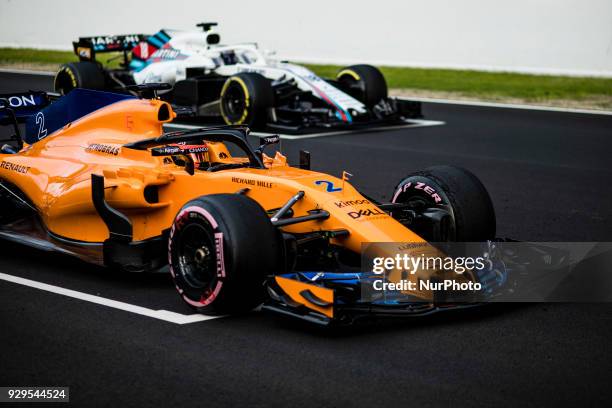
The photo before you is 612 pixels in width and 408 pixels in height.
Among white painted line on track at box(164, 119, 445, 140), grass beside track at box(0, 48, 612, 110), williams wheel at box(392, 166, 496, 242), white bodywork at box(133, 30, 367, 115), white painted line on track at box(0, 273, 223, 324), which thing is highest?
white bodywork at box(133, 30, 367, 115)

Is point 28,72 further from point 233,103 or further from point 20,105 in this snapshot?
point 20,105

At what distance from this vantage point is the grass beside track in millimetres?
18922

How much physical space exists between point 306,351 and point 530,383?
49.1 inches

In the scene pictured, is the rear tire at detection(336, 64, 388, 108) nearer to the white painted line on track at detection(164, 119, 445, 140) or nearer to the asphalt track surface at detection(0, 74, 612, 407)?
the white painted line on track at detection(164, 119, 445, 140)

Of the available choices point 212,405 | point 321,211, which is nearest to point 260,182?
point 321,211

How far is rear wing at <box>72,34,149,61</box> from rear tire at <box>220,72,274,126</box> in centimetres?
365

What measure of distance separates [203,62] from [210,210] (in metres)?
10.8

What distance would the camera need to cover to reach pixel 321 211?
6.25 meters

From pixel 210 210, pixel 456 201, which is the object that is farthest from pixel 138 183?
pixel 456 201

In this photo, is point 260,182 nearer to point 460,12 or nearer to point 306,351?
point 306,351

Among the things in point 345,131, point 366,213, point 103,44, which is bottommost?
point 345,131

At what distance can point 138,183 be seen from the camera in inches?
269

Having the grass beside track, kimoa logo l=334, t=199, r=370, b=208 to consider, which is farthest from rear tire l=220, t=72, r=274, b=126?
kimoa logo l=334, t=199, r=370, b=208

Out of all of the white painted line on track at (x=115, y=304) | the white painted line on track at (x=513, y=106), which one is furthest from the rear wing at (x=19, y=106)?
the white painted line on track at (x=513, y=106)
